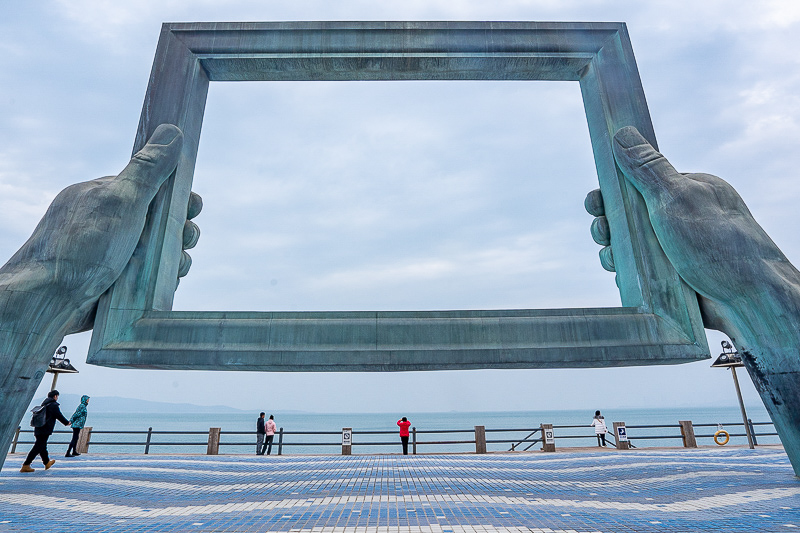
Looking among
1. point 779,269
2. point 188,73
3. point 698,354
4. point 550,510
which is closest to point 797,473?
point 698,354

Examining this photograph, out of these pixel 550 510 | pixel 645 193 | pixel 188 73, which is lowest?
pixel 550 510

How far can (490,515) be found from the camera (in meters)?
5.27

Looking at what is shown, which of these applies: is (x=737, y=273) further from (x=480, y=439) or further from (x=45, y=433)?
(x=45, y=433)

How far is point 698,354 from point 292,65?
29.3 feet

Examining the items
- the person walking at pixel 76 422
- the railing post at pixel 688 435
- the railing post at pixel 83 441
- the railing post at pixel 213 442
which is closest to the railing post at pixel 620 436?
the railing post at pixel 688 435

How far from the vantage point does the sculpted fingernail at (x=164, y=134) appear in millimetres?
7746

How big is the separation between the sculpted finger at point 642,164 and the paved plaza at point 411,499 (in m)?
4.70

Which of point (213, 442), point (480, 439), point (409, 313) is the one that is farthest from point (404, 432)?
point (409, 313)

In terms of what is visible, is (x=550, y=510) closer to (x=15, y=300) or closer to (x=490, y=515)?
(x=490, y=515)

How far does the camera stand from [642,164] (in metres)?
7.47

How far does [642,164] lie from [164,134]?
838 cm

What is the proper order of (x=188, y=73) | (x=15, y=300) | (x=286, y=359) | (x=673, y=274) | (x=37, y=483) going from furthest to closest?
(x=188, y=73) < (x=37, y=483) < (x=673, y=274) < (x=286, y=359) < (x=15, y=300)

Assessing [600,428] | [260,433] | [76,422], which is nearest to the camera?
[76,422]

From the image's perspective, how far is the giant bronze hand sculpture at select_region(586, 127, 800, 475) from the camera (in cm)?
625
